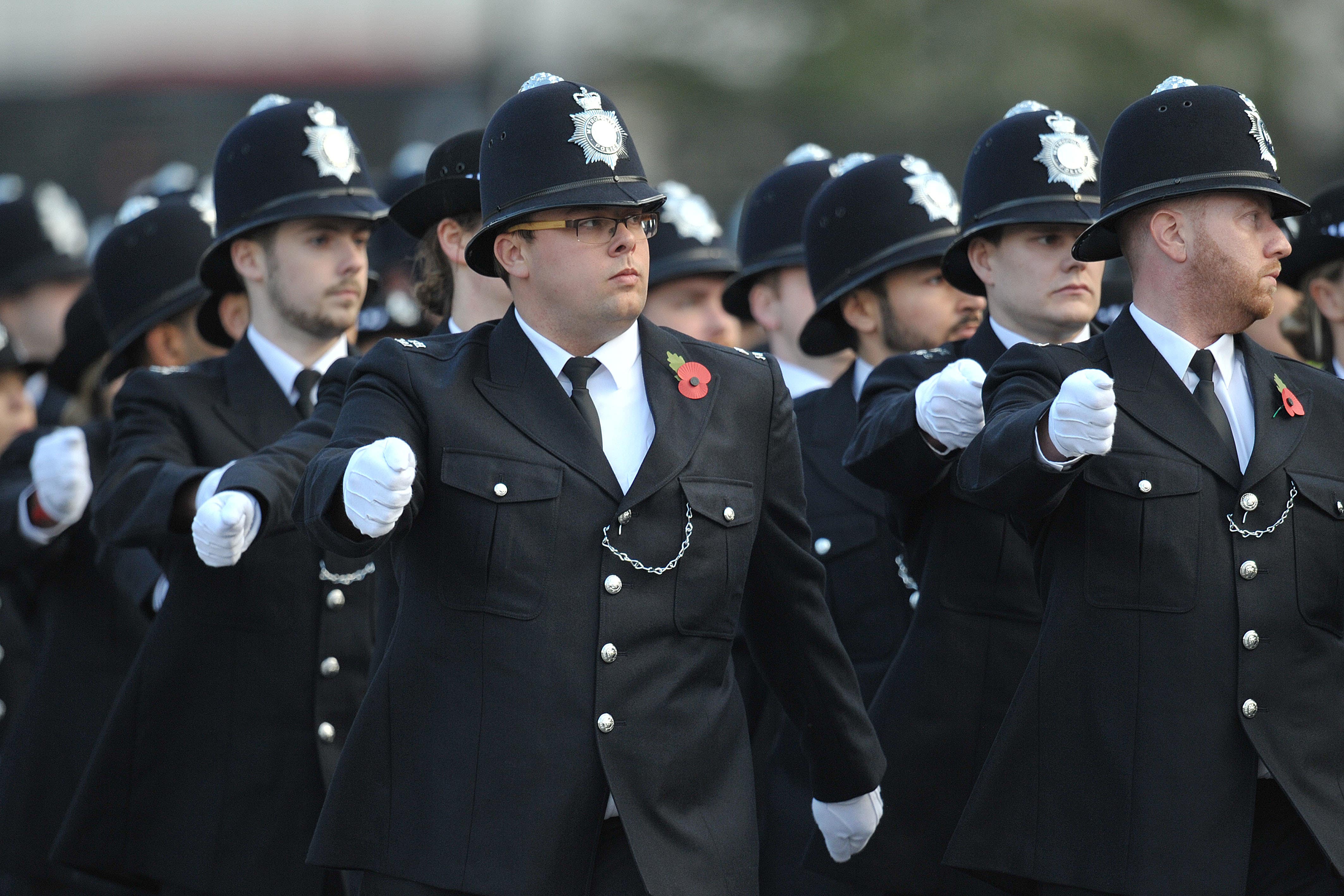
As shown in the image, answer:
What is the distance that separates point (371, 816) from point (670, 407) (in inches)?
42.0

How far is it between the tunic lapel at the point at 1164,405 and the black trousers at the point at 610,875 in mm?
1408

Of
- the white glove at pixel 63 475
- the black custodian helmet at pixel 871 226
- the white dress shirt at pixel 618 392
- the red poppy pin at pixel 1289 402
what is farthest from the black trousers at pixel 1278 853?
the white glove at pixel 63 475

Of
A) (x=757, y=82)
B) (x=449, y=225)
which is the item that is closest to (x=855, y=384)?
(x=449, y=225)

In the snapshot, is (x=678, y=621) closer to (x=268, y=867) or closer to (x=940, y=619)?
(x=940, y=619)

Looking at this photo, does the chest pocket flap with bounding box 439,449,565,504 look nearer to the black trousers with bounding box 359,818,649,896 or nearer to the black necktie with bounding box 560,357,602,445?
the black necktie with bounding box 560,357,602,445

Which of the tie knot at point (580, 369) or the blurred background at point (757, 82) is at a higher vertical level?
the tie knot at point (580, 369)

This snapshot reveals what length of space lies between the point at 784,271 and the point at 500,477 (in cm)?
351

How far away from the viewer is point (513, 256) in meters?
4.45

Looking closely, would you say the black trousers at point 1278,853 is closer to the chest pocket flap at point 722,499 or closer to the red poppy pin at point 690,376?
the chest pocket flap at point 722,499

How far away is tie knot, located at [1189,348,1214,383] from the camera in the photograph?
4379 mm

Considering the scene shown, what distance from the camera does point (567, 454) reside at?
416cm

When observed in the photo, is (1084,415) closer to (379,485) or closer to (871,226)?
(379,485)

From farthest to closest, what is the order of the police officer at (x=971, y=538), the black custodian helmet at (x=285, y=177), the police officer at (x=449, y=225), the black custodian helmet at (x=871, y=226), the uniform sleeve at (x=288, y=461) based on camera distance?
→ the black custodian helmet at (x=871, y=226) < the black custodian helmet at (x=285, y=177) < the police officer at (x=449, y=225) < the police officer at (x=971, y=538) < the uniform sleeve at (x=288, y=461)

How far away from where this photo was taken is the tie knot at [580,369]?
4301 millimetres
